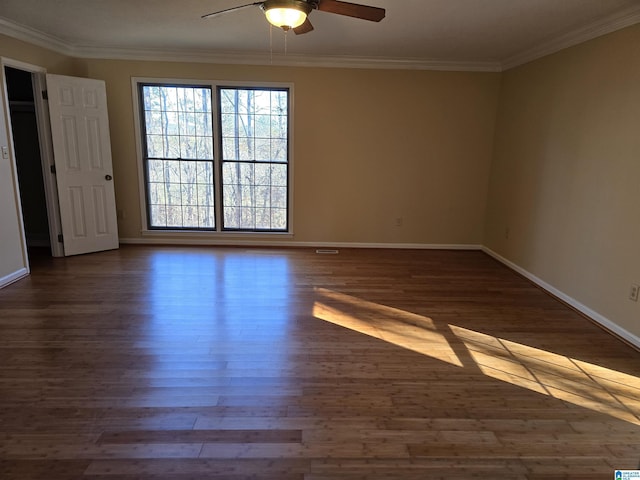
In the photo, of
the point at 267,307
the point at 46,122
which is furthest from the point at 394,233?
the point at 46,122

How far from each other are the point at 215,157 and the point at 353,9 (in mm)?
3257

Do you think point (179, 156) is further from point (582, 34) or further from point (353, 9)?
point (582, 34)

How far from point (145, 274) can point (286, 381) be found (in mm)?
2583

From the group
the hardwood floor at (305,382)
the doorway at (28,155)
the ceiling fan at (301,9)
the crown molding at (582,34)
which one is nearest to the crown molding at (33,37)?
the doorway at (28,155)

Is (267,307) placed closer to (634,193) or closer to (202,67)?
(634,193)

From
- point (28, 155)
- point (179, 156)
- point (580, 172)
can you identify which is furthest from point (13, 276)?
point (580, 172)

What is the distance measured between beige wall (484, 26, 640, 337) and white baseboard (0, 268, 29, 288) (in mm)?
5466

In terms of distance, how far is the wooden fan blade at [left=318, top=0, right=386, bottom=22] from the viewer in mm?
2406

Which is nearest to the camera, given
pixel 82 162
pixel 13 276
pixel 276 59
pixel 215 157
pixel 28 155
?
pixel 13 276

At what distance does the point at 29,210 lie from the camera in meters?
5.18

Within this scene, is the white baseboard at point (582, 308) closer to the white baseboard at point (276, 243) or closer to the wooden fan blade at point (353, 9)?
the white baseboard at point (276, 243)

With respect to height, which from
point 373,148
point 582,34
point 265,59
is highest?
point 265,59

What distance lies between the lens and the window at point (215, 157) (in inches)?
202

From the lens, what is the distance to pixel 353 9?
8.01 feet
